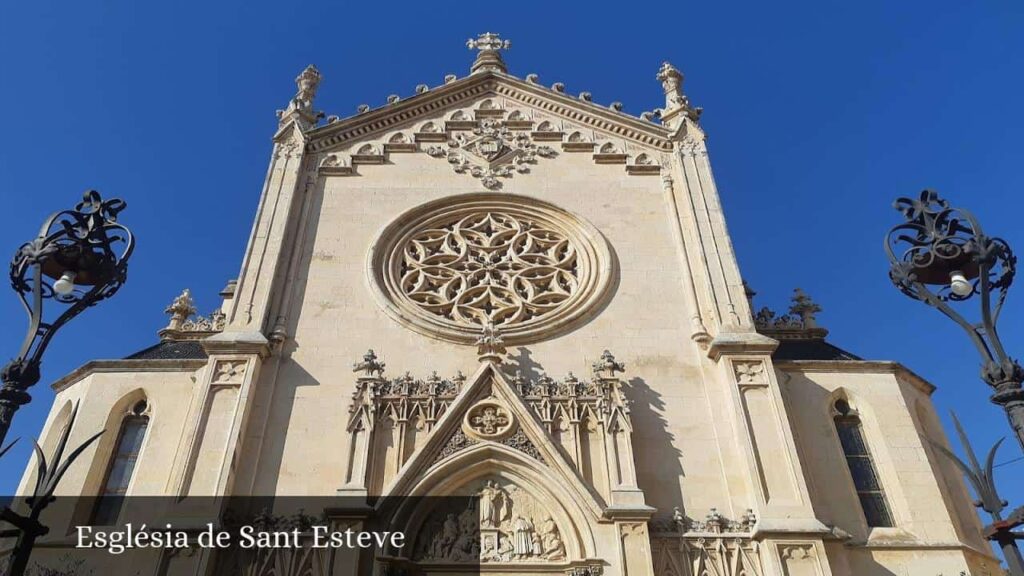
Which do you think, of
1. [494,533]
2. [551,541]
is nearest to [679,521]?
[551,541]

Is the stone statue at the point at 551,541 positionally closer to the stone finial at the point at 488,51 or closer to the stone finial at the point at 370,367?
Answer: the stone finial at the point at 370,367

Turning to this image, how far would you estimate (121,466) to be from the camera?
486 inches

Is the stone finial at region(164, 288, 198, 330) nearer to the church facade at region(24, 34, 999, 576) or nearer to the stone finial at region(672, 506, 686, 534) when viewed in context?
the church facade at region(24, 34, 999, 576)

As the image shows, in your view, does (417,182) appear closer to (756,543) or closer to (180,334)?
(180,334)

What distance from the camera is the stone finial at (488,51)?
68.9ft

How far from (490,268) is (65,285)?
8.63 meters

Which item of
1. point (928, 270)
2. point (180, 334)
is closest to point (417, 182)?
point (180, 334)

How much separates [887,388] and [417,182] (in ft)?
34.2

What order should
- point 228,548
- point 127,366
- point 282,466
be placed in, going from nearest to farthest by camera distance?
point 228,548 → point 282,466 → point 127,366

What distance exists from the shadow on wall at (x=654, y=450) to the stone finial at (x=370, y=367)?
14.2ft

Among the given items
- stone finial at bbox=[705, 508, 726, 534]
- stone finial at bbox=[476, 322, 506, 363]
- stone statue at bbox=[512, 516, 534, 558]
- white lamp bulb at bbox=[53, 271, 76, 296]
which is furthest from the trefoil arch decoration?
white lamp bulb at bbox=[53, 271, 76, 296]

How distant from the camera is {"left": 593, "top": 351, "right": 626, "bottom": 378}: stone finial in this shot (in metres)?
12.8

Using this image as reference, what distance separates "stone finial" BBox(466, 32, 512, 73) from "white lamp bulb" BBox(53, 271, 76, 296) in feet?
46.6

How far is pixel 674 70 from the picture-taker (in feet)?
63.1
